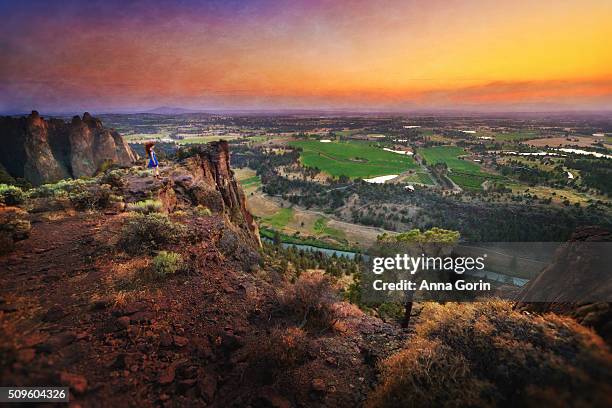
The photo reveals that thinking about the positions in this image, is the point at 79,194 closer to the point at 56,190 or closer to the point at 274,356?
the point at 56,190

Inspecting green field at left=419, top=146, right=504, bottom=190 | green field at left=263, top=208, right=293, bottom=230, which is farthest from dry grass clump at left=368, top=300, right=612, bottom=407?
green field at left=419, top=146, right=504, bottom=190

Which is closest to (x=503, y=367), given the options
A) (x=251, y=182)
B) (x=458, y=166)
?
(x=251, y=182)

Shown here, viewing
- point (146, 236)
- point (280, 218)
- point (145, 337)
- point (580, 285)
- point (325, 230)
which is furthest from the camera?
point (280, 218)

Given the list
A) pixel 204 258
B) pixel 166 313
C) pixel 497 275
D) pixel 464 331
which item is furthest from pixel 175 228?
pixel 497 275

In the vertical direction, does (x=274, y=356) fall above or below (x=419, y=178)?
above

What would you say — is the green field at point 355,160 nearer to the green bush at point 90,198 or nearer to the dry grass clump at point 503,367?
the green bush at point 90,198

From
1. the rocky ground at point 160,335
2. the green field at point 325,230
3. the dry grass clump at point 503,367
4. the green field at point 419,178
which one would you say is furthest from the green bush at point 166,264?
the green field at point 419,178

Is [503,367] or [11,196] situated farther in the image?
[11,196]

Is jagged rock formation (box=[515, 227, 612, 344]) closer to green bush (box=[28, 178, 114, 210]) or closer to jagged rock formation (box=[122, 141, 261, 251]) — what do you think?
jagged rock formation (box=[122, 141, 261, 251])
